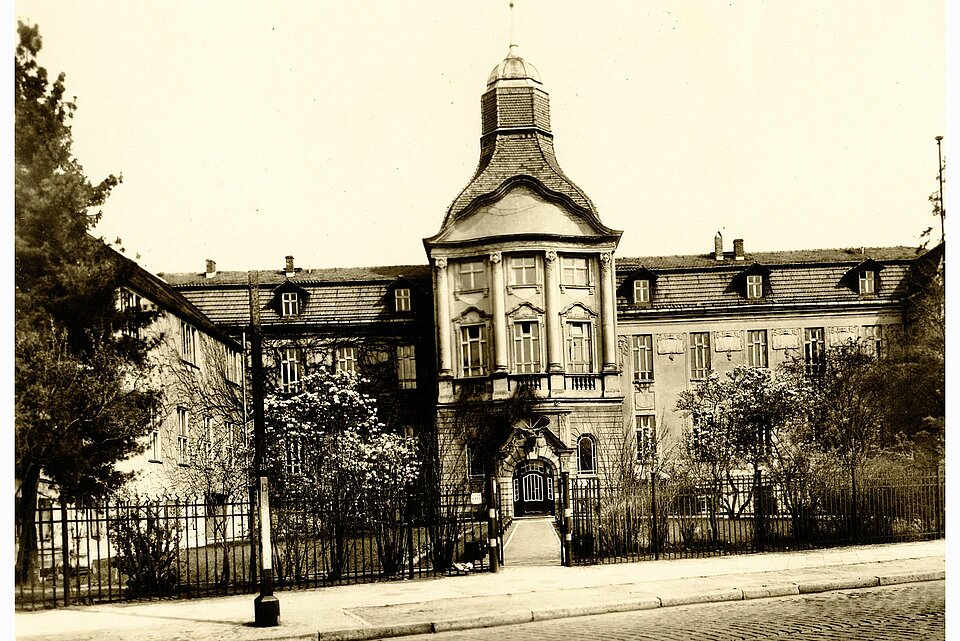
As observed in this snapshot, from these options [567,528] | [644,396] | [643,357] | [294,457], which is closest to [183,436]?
[294,457]

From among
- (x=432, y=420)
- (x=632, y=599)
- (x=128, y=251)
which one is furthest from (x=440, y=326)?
(x=632, y=599)

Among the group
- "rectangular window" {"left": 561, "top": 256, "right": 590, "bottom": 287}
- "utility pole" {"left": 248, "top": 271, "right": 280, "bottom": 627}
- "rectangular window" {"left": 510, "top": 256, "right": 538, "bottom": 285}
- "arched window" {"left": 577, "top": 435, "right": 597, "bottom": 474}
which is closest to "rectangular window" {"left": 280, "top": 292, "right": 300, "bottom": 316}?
"rectangular window" {"left": 510, "top": 256, "right": 538, "bottom": 285}

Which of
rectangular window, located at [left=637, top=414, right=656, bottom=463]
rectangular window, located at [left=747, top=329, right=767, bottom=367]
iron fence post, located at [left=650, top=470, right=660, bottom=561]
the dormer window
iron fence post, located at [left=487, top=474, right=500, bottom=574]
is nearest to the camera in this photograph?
iron fence post, located at [left=487, top=474, right=500, bottom=574]

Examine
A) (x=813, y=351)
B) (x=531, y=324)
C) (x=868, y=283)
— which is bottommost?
(x=813, y=351)

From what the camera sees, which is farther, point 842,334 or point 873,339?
point 842,334

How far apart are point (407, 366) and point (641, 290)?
284 inches

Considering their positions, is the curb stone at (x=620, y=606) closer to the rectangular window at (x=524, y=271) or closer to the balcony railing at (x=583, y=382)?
the balcony railing at (x=583, y=382)

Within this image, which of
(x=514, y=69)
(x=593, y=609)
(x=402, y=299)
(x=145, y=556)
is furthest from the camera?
(x=402, y=299)

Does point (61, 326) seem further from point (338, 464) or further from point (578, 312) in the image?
point (578, 312)

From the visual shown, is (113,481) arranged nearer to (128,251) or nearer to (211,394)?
(128,251)

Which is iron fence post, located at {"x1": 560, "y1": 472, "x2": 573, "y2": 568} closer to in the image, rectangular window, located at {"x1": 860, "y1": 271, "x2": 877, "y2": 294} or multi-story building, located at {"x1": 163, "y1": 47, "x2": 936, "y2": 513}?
multi-story building, located at {"x1": 163, "y1": 47, "x2": 936, "y2": 513}

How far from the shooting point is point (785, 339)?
74.5ft

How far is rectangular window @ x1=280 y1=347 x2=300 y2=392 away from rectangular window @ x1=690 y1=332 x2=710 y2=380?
9.89 metres

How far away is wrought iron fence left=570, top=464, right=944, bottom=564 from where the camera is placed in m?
16.3
